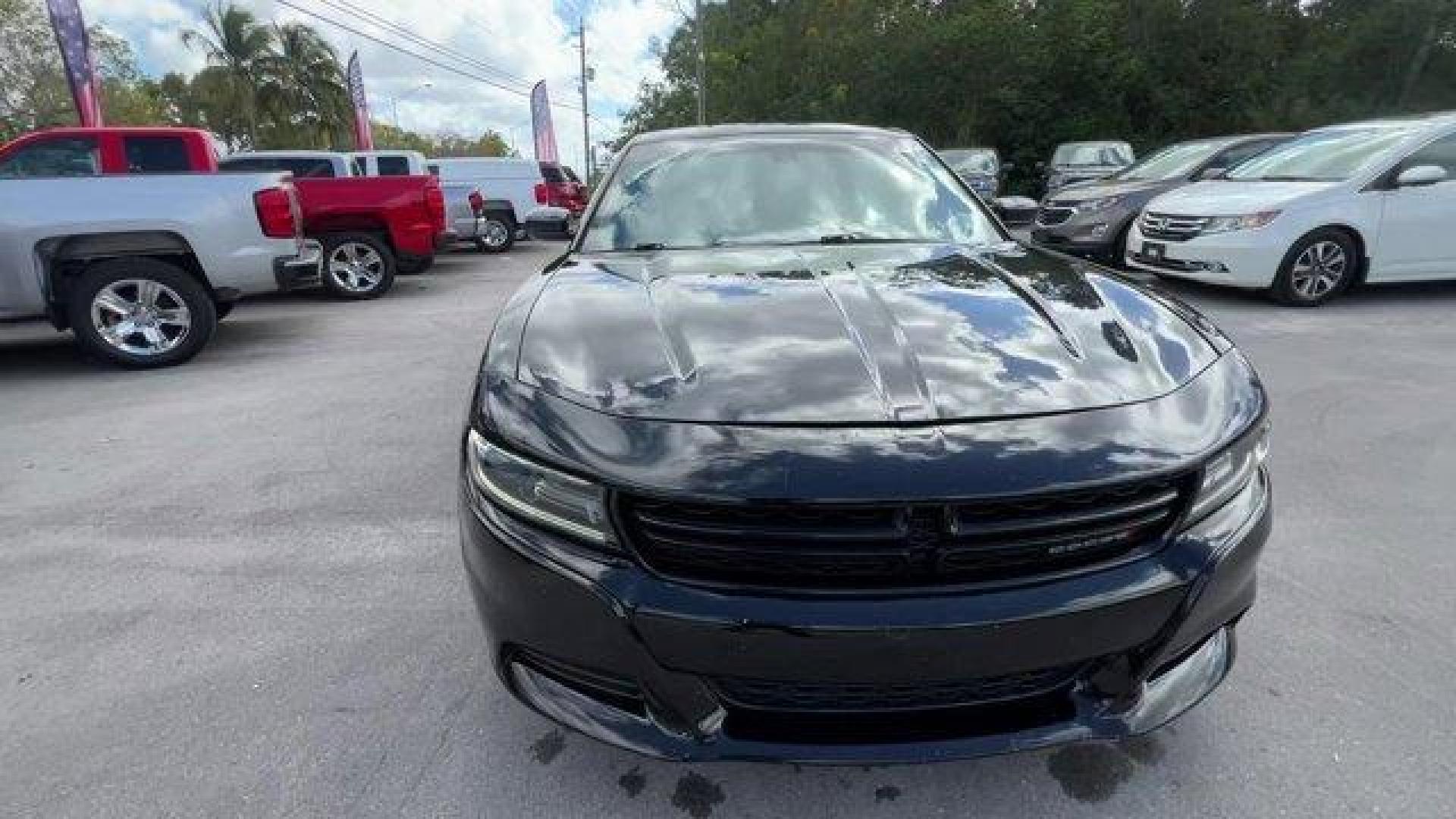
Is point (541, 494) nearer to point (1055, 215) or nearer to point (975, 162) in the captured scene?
point (1055, 215)

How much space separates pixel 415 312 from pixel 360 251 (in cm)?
175

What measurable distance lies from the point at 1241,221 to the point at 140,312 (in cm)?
893

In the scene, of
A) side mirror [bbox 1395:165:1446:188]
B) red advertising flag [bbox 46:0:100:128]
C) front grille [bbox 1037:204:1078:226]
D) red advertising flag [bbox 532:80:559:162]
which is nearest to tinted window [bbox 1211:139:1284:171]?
front grille [bbox 1037:204:1078:226]

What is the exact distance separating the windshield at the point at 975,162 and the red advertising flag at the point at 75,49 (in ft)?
50.0

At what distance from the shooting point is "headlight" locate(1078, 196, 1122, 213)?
30.6 feet

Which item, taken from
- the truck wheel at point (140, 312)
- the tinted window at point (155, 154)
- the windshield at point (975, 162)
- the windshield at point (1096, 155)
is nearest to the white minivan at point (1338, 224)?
the truck wheel at point (140, 312)

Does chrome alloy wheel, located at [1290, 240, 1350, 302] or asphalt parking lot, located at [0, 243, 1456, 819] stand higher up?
chrome alloy wheel, located at [1290, 240, 1350, 302]

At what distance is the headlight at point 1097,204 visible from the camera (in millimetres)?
9336

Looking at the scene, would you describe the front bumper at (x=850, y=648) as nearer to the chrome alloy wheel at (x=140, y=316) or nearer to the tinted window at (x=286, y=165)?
the chrome alloy wheel at (x=140, y=316)

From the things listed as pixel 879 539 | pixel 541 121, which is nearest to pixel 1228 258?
pixel 879 539

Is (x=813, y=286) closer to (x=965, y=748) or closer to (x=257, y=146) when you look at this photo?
(x=965, y=748)

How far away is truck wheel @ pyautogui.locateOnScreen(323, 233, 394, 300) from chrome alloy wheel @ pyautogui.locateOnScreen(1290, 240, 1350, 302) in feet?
30.4

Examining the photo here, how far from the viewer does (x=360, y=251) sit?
32.0 ft

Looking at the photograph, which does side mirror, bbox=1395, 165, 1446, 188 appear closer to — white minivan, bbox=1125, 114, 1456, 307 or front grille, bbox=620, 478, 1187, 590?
white minivan, bbox=1125, 114, 1456, 307
